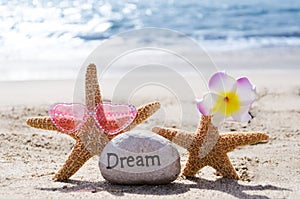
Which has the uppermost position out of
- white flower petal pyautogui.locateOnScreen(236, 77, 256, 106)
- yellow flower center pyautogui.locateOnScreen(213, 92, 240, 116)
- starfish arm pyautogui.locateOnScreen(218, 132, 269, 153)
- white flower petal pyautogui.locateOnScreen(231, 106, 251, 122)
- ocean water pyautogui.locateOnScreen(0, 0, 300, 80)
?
ocean water pyautogui.locateOnScreen(0, 0, 300, 80)

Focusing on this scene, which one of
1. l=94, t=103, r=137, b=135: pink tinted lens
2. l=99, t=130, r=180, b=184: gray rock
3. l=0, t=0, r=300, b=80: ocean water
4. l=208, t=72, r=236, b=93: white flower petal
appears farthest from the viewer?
l=0, t=0, r=300, b=80: ocean water

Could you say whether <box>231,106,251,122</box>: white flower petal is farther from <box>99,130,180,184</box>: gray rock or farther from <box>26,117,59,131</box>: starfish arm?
<box>26,117,59,131</box>: starfish arm

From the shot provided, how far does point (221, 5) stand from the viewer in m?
21.1

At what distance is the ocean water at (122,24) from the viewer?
11596 mm

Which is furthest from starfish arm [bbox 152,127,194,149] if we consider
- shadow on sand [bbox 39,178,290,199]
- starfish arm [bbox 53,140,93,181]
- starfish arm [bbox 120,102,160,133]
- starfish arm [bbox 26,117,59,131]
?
starfish arm [bbox 26,117,59,131]

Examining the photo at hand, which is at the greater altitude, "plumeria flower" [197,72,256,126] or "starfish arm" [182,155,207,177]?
"plumeria flower" [197,72,256,126]

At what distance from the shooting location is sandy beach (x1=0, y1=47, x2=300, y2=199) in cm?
329

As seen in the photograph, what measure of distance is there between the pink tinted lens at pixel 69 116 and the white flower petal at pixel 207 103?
0.71m

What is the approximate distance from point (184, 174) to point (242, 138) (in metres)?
0.42

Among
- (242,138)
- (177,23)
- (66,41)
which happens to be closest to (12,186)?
(242,138)

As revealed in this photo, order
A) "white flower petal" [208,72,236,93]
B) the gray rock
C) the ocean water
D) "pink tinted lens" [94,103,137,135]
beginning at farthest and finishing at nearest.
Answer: the ocean water → "pink tinted lens" [94,103,137,135] → "white flower petal" [208,72,236,93] → the gray rock

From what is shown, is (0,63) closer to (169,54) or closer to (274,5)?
(169,54)

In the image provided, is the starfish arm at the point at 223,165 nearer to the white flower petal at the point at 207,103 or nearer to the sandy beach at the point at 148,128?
the sandy beach at the point at 148,128

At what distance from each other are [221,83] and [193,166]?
0.57 metres
